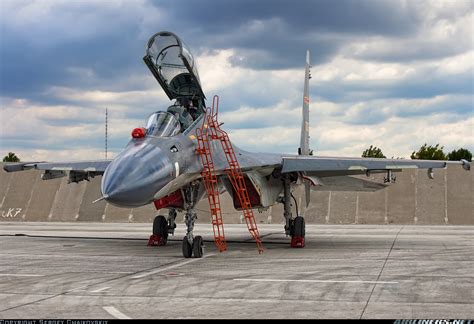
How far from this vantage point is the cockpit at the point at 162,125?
1365 centimetres

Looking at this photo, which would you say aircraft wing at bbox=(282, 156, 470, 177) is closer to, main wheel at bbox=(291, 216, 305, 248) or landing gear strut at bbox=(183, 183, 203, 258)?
main wheel at bbox=(291, 216, 305, 248)

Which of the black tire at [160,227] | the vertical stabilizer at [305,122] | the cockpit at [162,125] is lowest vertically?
the black tire at [160,227]

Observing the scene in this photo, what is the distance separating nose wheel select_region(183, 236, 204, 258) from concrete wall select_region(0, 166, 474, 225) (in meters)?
18.3

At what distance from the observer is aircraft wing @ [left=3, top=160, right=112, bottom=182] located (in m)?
18.2

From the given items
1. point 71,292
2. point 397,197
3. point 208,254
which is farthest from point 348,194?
point 71,292

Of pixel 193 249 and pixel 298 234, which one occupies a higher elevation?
pixel 298 234

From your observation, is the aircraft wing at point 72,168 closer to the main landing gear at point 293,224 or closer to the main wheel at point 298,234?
the main landing gear at point 293,224

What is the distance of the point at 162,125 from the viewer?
45.5 ft

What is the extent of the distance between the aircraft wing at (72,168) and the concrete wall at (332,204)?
13.8 metres

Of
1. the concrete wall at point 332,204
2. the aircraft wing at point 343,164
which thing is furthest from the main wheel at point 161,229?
the concrete wall at point 332,204

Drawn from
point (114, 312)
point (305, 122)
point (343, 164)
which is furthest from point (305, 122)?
point (114, 312)

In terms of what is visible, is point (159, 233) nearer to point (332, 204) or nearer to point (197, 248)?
point (197, 248)

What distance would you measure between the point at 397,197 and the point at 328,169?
58.7 ft

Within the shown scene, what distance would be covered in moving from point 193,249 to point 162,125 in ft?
9.00
